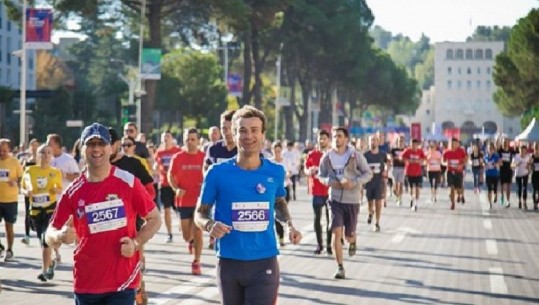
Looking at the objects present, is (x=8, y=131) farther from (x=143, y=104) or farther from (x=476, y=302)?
(x=476, y=302)

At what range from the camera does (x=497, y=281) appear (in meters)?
14.0

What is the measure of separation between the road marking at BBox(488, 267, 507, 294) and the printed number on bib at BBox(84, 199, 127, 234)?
7101 millimetres

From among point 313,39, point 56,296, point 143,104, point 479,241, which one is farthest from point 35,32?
point 313,39

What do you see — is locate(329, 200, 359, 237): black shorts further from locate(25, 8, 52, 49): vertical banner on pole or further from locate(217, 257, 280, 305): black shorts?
locate(25, 8, 52, 49): vertical banner on pole

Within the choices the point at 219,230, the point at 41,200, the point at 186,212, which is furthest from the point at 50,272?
the point at 219,230

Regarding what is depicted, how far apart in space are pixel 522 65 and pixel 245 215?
60121mm

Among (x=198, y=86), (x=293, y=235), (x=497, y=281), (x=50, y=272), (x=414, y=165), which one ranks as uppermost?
(x=198, y=86)

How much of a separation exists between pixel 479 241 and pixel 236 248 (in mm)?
13407

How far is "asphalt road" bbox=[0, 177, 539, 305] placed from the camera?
40.2 feet

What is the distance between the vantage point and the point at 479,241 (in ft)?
65.6

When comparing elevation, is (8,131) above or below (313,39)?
below

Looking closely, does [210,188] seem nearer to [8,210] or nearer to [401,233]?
[8,210]

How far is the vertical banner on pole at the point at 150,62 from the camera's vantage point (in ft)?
136

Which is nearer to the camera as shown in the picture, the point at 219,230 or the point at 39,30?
the point at 219,230
